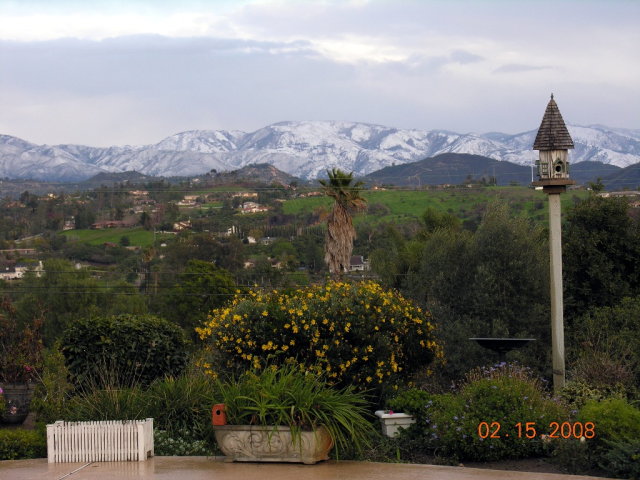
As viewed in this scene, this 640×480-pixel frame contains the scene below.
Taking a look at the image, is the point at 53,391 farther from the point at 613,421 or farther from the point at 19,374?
the point at 613,421

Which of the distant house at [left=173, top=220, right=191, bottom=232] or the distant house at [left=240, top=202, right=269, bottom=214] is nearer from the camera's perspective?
the distant house at [left=173, top=220, right=191, bottom=232]

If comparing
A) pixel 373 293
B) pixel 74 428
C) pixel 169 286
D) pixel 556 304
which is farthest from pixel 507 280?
pixel 169 286

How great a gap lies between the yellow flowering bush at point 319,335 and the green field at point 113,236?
60.3m

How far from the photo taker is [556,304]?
13234 millimetres

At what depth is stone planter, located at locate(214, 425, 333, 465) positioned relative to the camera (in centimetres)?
845

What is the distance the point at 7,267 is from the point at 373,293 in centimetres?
6143

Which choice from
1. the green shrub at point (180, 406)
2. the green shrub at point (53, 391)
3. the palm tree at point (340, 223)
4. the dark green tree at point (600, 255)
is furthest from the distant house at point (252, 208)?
the green shrub at point (180, 406)

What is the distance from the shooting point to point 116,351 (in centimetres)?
1250

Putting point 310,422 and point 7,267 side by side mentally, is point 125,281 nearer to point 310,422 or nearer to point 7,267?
point 7,267

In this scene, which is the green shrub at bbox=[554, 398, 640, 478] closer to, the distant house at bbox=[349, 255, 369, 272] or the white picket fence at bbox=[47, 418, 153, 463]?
the white picket fence at bbox=[47, 418, 153, 463]

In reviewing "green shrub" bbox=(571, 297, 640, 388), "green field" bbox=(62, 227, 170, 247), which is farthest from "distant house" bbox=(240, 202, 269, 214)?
"green shrub" bbox=(571, 297, 640, 388)

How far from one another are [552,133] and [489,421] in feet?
22.4

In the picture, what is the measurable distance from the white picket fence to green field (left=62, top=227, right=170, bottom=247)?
62.4 metres

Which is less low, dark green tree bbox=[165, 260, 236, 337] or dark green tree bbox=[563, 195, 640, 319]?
dark green tree bbox=[563, 195, 640, 319]
